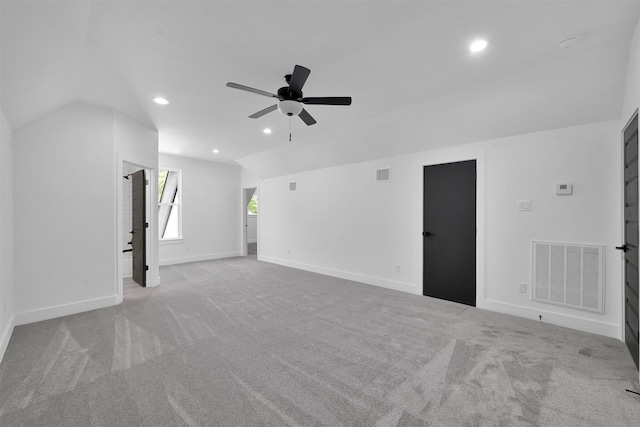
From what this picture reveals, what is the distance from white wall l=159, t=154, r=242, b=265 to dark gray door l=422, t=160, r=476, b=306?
577 cm

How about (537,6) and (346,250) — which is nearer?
(537,6)

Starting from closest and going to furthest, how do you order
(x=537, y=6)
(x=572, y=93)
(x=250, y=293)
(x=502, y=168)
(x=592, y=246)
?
1. (x=537, y=6)
2. (x=572, y=93)
3. (x=592, y=246)
4. (x=502, y=168)
5. (x=250, y=293)

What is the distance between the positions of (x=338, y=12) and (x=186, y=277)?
5420 millimetres

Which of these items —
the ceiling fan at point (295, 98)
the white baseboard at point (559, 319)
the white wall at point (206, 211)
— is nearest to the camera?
the ceiling fan at point (295, 98)

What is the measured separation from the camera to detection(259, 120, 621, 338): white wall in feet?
9.82

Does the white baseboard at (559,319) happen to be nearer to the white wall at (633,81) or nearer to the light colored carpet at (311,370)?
the light colored carpet at (311,370)

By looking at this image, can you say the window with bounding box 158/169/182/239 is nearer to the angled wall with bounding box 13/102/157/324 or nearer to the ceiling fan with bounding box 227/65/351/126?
the angled wall with bounding box 13/102/157/324

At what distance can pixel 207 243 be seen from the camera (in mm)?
7637

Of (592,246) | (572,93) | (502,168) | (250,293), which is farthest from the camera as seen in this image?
(250,293)

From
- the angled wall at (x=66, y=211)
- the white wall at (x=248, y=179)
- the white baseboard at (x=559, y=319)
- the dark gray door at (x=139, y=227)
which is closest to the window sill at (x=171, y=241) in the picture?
the dark gray door at (x=139, y=227)

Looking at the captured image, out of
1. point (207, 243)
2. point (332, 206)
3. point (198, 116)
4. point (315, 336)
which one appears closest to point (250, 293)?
point (315, 336)

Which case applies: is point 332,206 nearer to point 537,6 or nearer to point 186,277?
point 186,277

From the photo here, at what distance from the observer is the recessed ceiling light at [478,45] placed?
7.41ft

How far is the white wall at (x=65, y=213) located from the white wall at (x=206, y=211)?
3041 millimetres
